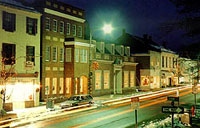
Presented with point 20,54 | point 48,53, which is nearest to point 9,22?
point 20,54

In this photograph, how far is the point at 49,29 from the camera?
3438 cm

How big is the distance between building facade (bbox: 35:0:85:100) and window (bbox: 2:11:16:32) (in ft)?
15.1

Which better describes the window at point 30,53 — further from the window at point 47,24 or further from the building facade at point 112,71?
the building facade at point 112,71

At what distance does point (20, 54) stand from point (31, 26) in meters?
3.31

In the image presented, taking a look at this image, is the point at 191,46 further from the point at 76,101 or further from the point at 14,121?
the point at 76,101

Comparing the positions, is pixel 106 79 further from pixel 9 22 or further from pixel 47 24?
pixel 9 22

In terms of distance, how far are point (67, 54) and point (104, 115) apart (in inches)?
568

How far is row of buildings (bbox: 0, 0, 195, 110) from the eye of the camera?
94.7ft

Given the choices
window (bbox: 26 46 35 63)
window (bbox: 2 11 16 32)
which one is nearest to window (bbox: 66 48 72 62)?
window (bbox: 26 46 35 63)

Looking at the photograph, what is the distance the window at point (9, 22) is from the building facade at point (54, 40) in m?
4.59

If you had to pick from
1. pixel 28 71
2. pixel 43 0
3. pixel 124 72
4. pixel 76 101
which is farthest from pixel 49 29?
pixel 124 72

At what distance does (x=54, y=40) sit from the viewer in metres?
34.9

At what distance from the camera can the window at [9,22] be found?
28389 millimetres

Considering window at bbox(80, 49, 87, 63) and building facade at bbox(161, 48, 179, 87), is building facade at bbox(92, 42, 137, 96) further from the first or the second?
building facade at bbox(161, 48, 179, 87)
